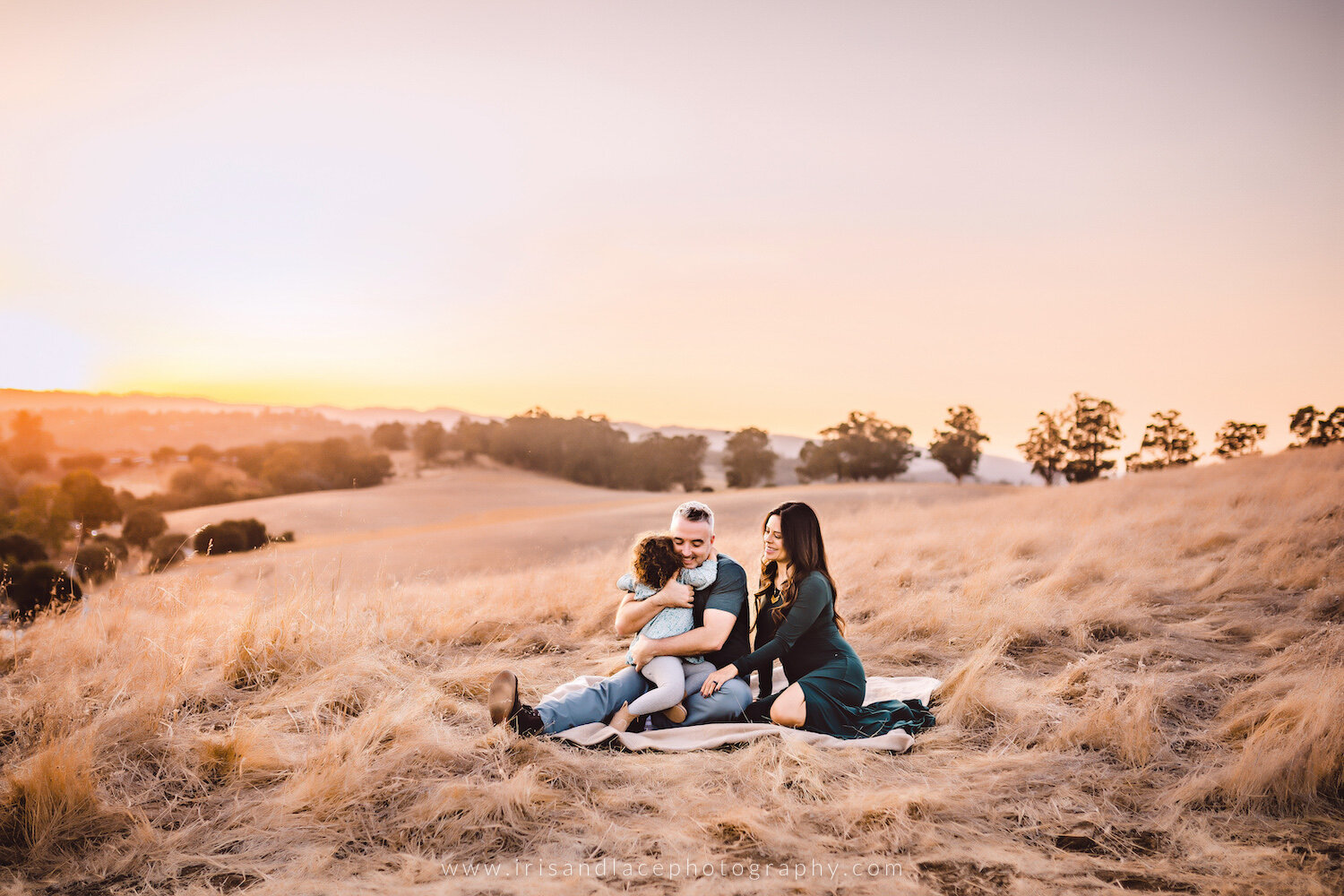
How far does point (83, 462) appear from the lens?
132ft

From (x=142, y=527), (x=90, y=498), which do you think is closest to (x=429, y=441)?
(x=142, y=527)

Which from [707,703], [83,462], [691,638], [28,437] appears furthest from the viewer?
[83,462]

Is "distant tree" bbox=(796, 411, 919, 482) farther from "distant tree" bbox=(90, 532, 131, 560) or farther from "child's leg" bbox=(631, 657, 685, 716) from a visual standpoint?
"child's leg" bbox=(631, 657, 685, 716)

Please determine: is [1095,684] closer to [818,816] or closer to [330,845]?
[818,816]

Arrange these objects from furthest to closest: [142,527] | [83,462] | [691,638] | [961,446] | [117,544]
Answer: [961,446], [83,462], [142,527], [117,544], [691,638]

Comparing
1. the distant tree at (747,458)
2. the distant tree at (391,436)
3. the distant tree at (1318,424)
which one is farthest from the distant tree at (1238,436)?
the distant tree at (391,436)

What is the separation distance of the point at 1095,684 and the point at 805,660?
2501 millimetres

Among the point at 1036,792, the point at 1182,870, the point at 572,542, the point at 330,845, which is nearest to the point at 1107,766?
the point at 1036,792

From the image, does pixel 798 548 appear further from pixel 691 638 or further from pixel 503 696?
pixel 503 696

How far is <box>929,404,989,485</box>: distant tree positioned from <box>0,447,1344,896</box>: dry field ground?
47.9 metres

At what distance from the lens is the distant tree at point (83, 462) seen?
3956cm

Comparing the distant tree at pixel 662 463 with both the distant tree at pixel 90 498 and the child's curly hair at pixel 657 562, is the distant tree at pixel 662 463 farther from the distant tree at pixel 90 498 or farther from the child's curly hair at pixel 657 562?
the child's curly hair at pixel 657 562

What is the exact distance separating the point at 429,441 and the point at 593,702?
56.5 metres

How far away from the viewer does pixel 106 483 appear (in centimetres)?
4016
